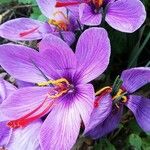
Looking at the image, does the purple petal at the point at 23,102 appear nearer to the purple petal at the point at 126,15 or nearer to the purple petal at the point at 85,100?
the purple petal at the point at 85,100

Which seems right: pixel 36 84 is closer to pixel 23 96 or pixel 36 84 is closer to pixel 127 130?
pixel 23 96

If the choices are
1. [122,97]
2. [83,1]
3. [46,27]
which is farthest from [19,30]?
[122,97]

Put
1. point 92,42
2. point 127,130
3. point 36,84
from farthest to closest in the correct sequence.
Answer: point 127,130 → point 36,84 → point 92,42

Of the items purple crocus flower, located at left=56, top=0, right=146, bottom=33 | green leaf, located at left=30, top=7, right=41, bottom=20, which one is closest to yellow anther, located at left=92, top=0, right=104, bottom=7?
purple crocus flower, located at left=56, top=0, right=146, bottom=33

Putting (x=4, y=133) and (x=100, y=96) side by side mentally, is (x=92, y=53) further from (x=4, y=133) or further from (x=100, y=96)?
(x=4, y=133)

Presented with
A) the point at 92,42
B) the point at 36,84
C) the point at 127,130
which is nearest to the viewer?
the point at 92,42

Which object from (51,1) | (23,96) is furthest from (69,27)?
(23,96)

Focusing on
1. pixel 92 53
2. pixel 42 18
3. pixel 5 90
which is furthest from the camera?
pixel 42 18
